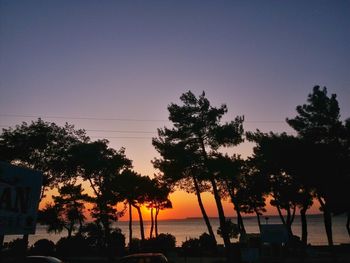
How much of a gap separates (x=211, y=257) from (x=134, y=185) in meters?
16.6

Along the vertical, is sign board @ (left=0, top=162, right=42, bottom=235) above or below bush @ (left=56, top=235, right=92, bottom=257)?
above

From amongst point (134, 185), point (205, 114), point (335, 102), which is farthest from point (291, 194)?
point (134, 185)

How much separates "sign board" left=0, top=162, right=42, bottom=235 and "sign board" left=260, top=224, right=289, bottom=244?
27683mm

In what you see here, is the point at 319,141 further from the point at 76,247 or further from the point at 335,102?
the point at 76,247

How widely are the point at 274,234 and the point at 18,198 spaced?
92.8ft

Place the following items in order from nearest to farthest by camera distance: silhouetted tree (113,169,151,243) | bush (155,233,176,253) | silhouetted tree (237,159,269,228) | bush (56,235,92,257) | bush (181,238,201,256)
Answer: bush (181,238,201,256) → bush (56,235,92,257) → bush (155,233,176,253) → silhouetted tree (237,159,269,228) → silhouetted tree (113,169,151,243)

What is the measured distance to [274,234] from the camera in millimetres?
29266

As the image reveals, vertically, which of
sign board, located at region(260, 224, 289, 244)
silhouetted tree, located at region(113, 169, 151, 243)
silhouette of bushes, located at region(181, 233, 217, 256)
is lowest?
silhouette of bushes, located at region(181, 233, 217, 256)

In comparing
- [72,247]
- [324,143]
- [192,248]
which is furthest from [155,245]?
[324,143]

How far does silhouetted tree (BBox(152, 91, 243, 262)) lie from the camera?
2939cm

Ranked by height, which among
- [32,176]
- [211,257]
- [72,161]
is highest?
[72,161]

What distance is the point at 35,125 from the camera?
109 feet

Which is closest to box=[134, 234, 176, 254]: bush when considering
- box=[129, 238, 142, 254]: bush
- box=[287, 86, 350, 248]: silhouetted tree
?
box=[129, 238, 142, 254]: bush

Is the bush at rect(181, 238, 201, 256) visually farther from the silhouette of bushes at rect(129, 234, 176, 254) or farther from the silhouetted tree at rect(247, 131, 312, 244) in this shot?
the silhouetted tree at rect(247, 131, 312, 244)
